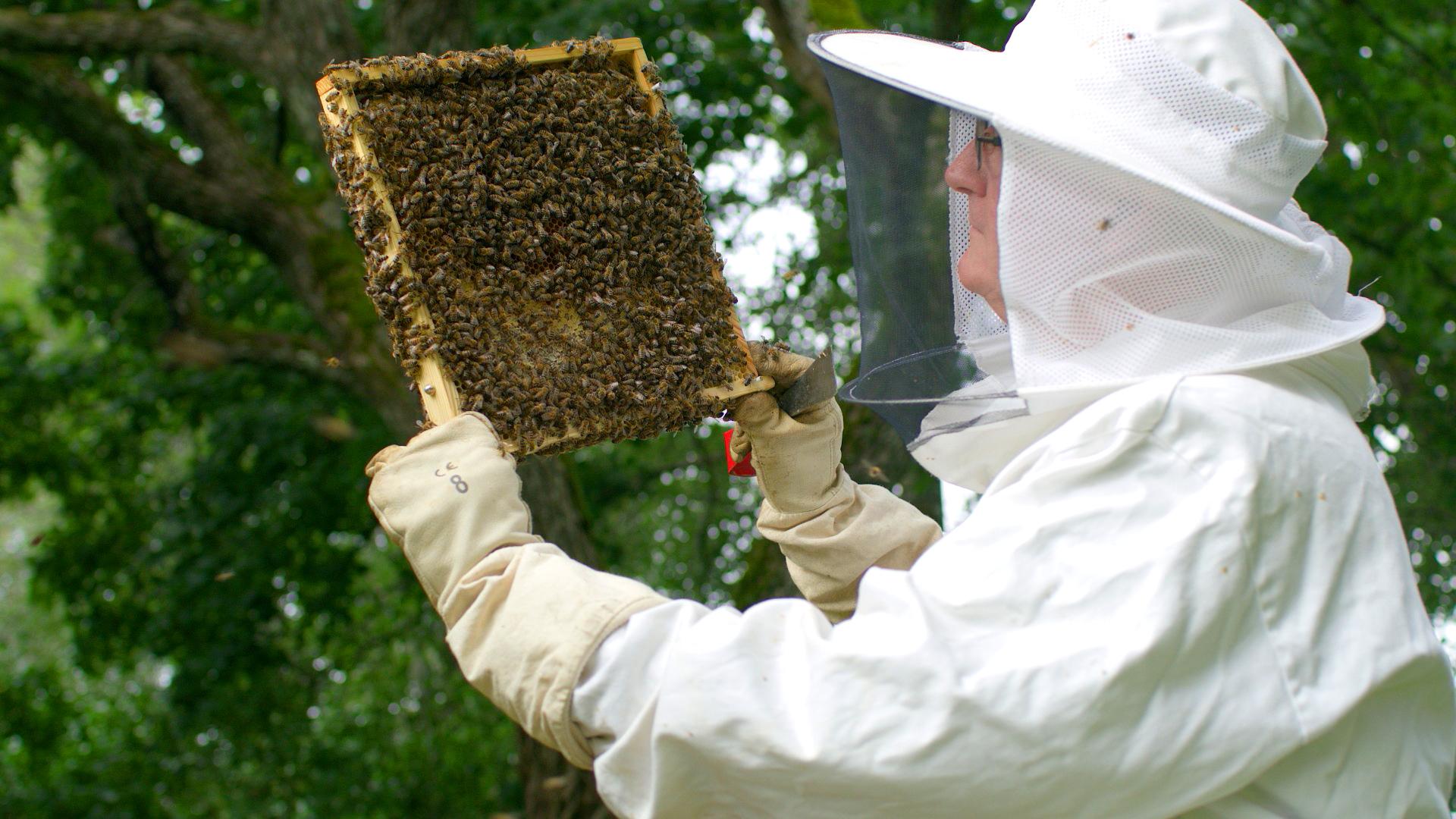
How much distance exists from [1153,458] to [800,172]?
24.2 feet

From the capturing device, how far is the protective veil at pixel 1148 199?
192 cm

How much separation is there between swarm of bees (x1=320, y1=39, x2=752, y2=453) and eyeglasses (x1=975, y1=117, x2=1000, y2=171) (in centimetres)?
71

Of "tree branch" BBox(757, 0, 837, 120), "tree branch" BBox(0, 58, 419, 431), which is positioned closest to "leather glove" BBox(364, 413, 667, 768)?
"tree branch" BBox(757, 0, 837, 120)

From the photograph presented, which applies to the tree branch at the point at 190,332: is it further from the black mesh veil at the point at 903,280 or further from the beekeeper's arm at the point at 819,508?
the black mesh veil at the point at 903,280

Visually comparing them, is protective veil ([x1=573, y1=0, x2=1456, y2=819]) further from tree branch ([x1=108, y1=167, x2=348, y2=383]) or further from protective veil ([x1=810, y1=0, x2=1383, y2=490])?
tree branch ([x1=108, y1=167, x2=348, y2=383])

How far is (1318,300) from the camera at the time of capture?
2.06 meters

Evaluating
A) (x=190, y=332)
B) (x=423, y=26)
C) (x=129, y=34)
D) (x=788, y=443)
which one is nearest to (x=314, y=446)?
(x=190, y=332)

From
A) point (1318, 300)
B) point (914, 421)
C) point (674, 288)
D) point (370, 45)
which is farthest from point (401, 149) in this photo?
point (370, 45)

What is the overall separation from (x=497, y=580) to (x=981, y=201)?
1.10m

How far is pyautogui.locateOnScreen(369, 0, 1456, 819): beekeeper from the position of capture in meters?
1.66

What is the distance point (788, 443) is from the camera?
2.87 meters

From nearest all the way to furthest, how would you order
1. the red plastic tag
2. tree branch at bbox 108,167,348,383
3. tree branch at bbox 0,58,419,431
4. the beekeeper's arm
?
the beekeeper's arm < the red plastic tag < tree branch at bbox 0,58,419,431 < tree branch at bbox 108,167,348,383

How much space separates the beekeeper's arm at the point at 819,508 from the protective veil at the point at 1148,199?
62 cm

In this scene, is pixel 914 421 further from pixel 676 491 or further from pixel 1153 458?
pixel 676 491
